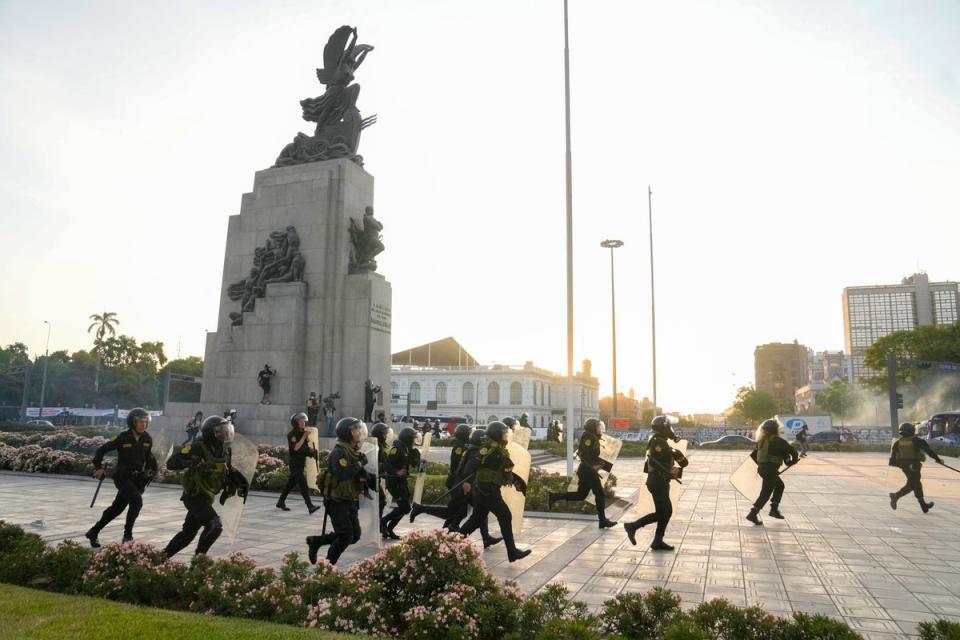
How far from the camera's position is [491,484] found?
8.59 m

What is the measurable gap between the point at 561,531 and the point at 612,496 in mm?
4412

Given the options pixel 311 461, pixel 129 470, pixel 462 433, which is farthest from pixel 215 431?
pixel 311 461

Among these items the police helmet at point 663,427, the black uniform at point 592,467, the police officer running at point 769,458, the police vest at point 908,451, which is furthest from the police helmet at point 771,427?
the police vest at point 908,451

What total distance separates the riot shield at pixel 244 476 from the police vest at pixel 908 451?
12.4 metres

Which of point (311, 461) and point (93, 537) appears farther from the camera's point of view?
point (311, 461)

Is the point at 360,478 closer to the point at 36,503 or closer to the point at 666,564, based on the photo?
the point at 666,564

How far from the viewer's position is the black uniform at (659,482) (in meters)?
9.38

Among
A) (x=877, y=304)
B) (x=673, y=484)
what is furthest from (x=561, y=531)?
(x=877, y=304)

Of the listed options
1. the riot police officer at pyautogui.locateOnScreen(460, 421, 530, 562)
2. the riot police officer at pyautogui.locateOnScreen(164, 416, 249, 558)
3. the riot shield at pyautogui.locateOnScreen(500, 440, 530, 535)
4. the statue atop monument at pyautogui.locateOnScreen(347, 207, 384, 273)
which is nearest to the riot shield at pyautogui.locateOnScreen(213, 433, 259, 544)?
the riot police officer at pyautogui.locateOnScreen(164, 416, 249, 558)

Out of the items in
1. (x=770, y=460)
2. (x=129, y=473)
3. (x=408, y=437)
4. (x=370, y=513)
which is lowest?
(x=370, y=513)

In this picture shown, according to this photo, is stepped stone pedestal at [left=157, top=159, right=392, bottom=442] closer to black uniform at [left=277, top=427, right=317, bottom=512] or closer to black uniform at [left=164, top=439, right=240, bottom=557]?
black uniform at [left=277, top=427, right=317, bottom=512]

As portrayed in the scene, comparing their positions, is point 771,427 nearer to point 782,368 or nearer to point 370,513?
point 370,513

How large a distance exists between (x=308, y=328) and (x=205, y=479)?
56.7 feet

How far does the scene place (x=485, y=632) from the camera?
5.12 metres
